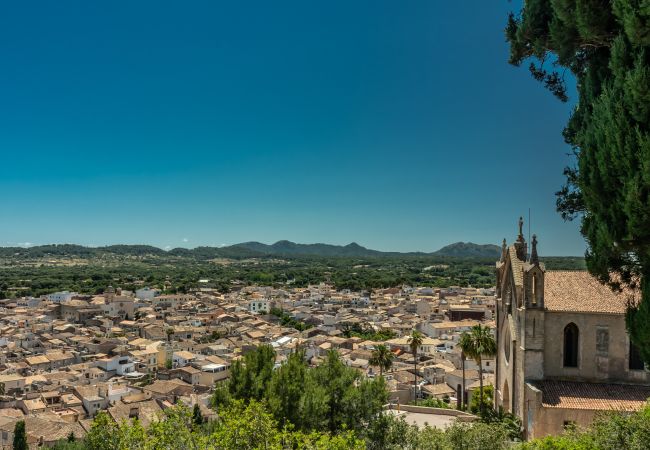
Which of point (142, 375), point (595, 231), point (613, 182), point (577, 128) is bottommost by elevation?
point (142, 375)

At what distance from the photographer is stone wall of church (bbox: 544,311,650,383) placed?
22875mm

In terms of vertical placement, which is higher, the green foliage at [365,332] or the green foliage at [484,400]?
A: the green foliage at [484,400]

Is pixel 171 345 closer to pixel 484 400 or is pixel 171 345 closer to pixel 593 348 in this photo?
pixel 484 400

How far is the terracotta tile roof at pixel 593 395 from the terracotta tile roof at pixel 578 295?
3.09m

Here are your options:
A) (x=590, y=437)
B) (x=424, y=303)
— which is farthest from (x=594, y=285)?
(x=424, y=303)

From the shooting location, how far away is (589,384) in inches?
904

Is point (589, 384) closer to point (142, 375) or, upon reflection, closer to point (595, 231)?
point (595, 231)

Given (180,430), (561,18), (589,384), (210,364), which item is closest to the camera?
(561,18)

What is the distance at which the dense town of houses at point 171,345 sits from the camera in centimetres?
4931

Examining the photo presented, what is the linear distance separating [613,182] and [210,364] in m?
57.4

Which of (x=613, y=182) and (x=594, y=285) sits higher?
(x=613, y=182)

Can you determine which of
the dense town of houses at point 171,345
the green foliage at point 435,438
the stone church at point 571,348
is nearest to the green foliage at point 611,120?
the green foliage at point 435,438

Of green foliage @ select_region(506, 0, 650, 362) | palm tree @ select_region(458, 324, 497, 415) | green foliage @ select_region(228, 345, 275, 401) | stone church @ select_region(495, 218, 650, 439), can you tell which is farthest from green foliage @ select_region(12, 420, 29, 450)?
green foliage @ select_region(506, 0, 650, 362)

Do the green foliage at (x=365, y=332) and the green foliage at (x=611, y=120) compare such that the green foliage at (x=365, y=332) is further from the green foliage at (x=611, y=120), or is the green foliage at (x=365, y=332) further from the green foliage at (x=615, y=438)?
the green foliage at (x=611, y=120)
